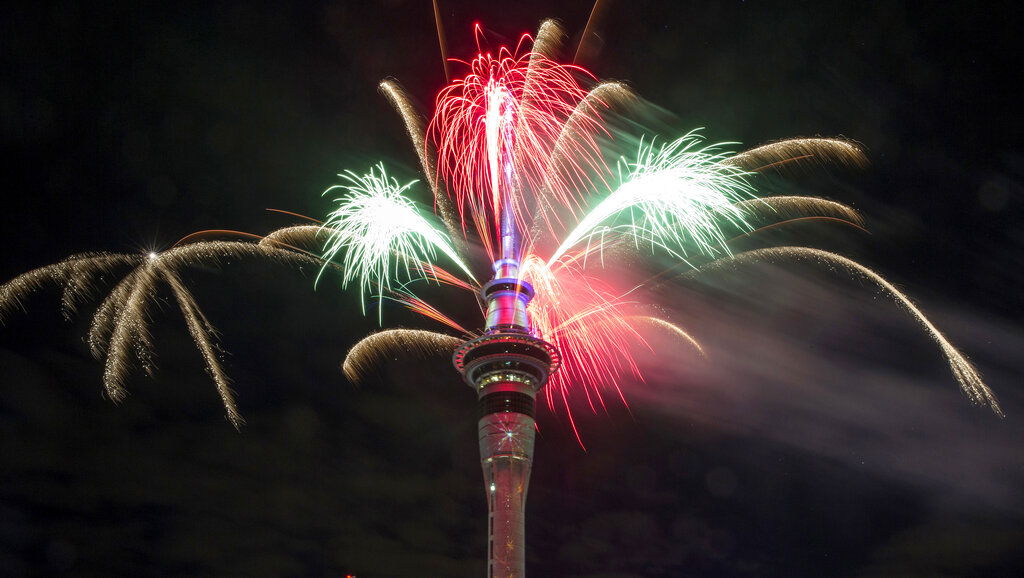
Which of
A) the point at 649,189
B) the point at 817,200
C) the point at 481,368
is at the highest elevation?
the point at 481,368

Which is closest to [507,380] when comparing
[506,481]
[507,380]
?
[507,380]

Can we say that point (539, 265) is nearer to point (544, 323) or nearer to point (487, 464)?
point (544, 323)

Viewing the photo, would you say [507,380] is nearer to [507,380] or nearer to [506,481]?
[507,380]

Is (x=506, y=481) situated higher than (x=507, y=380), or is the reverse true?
(x=507, y=380)

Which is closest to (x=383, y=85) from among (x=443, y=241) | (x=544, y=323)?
(x=443, y=241)

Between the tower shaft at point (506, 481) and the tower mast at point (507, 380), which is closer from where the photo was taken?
the tower shaft at point (506, 481)

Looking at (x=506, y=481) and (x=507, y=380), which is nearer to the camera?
(x=506, y=481)

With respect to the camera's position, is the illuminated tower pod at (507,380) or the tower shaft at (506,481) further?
the illuminated tower pod at (507,380)

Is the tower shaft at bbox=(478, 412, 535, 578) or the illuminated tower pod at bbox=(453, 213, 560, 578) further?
the illuminated tower pod at bbox=(453, 213, 560, 578)
